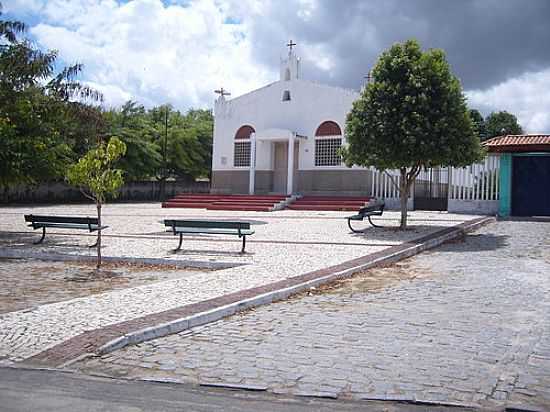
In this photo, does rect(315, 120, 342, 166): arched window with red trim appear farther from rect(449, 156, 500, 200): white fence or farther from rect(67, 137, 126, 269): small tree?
rect(67, 137, 126, 269): small tree

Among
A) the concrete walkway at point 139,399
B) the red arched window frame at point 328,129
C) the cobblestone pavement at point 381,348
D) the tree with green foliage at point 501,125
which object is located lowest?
the concrete walkway at point 139,399

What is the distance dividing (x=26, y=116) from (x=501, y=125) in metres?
48.6

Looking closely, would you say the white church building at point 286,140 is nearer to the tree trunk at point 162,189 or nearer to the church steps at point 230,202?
the church steps at point 230,202

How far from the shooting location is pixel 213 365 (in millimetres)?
5562

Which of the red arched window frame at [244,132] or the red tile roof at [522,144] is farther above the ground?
the red arched window frame at [244,132]

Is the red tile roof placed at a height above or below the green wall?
above

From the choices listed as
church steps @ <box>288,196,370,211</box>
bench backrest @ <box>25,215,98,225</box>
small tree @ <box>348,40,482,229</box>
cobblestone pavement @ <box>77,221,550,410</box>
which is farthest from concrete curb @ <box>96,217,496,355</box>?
church steps @ <box>288,196,370,211</box>

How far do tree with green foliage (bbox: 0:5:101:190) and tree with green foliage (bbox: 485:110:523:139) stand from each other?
46.0 m

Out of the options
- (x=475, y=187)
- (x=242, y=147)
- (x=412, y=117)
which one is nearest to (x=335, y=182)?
(x=242, y=147)

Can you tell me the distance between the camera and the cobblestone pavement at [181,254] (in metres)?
6.84

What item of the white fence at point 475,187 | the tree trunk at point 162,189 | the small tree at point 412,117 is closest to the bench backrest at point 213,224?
the small tree at point 412,117

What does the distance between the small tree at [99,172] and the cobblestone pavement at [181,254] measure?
5.93 ft

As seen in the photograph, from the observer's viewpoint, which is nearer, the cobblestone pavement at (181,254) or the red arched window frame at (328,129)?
the cobblestone pavement at (181,254)

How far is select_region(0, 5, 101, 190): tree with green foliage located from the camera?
14523mm
